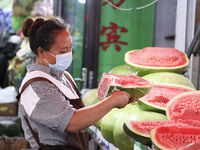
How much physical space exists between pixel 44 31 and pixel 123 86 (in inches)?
24.8

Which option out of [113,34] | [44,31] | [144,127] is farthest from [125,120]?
[113,34]

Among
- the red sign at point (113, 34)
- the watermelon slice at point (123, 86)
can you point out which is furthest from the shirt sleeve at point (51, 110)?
the red sign at point (113, 34)

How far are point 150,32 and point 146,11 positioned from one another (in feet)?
1.14

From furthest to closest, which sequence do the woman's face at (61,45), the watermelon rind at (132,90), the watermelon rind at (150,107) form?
the watermelon rind at (150,107) < the woman's face at (61,45) < the watermelon rind at (132,90)

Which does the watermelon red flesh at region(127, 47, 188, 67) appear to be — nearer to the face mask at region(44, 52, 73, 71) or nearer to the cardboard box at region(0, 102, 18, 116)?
the face mask at region(44, 52, 73, 71)

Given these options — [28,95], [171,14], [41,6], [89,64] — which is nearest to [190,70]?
[171,14]

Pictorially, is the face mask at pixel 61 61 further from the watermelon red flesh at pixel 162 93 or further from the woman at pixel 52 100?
the watermelon red flesh at pixel 162 93

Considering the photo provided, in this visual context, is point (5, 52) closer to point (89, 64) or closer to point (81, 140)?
point (89, 64)

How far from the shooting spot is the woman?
63.1 inches

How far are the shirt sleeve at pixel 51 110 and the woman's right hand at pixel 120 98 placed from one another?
0.81ft

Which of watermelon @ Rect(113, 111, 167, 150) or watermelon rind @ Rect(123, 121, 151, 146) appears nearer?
watermelon rind @ Rect(123, 121, 151, 146)

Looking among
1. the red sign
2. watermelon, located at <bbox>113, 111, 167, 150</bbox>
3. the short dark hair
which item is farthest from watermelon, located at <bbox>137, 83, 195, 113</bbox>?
the red sign

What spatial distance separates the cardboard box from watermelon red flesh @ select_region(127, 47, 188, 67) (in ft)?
12.4

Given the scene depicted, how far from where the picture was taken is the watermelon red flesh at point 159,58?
8.08 feet
